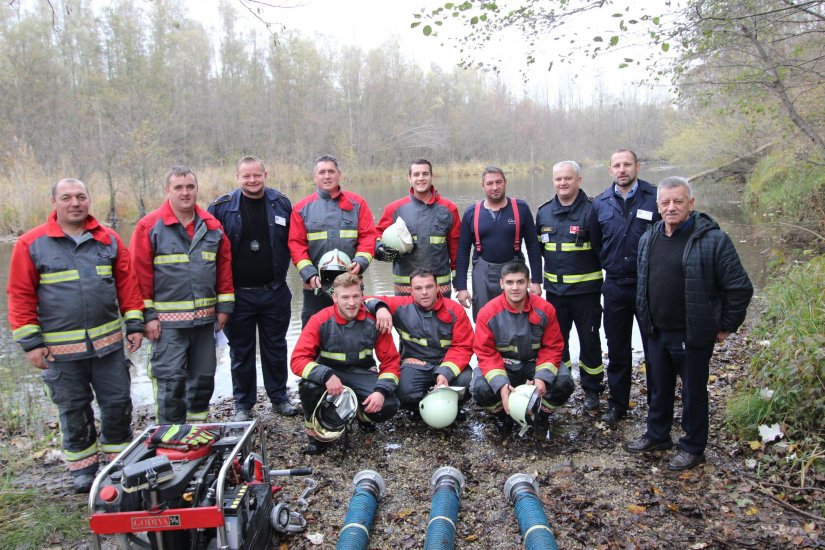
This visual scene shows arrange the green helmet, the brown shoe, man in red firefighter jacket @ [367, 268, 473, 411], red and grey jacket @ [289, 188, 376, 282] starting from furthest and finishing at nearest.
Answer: red and grey jacket @ [289, 188, 376, 282] < man in red firefighter jacket @ [367, 268, 473, 411] < the green helmet < the brown shoe

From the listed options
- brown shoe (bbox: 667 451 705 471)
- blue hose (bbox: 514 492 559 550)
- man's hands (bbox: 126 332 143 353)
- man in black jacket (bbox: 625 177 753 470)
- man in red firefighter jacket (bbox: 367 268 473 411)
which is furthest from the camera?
man in red firefighter jacket (bbox: 367 268 473 411)

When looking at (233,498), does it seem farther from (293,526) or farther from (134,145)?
(134,145)

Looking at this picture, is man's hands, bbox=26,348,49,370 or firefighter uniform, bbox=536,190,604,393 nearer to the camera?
man's hands, bbox=26,348,49,370

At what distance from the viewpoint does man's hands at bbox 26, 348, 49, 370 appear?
362 cm

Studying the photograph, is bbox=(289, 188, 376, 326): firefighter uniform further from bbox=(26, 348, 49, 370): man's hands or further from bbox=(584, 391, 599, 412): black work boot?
bbox=(584, 391, 599, 412): black work boot

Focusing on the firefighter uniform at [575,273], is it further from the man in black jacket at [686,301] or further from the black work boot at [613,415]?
the man in black jacket at [686,301]

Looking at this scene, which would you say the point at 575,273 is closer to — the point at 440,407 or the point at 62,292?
the point at 440,407

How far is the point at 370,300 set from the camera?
4672 mm

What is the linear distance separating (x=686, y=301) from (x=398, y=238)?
7.55 feet

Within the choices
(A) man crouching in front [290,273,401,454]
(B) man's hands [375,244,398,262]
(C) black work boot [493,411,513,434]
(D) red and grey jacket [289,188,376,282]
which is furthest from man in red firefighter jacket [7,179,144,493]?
(C) black work boot [493,411,513,434]

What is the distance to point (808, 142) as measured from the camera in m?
11.3

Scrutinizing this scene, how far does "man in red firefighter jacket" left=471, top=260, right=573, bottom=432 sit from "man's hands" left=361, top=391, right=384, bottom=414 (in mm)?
712

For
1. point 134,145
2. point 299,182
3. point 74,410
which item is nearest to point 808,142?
point 74,410

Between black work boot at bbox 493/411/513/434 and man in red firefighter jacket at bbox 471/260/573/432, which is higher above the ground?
man in red firefighter jacket at bbox 471/260/573/432
